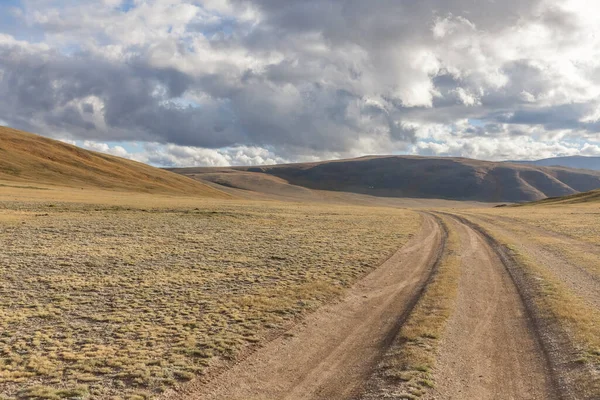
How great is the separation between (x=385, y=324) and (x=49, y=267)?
2044 centimetres

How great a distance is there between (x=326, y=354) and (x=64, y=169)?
151m

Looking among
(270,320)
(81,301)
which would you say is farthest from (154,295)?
(270,320)

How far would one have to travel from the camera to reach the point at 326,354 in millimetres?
13359

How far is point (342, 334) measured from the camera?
50.2 ft

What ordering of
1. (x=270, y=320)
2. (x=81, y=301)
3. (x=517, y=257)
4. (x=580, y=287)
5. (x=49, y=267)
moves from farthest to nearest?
1. (x=517, y=257)
2. (x=49, y=267)
3. (x=580, y=287)
4. (x=81, y=301)
5. (x=270, y=320)

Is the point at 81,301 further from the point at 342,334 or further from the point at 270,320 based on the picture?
the point at 342,334

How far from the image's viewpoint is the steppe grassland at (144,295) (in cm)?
1215

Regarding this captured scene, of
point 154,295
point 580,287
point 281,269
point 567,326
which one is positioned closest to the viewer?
point 567,326

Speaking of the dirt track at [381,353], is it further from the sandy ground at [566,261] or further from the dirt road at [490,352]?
the sandy ground at [566,261]

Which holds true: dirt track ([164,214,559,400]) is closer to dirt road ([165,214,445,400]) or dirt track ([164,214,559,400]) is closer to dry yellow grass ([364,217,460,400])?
dirt road ([165,214,445,400])

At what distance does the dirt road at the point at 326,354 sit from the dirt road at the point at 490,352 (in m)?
2.10

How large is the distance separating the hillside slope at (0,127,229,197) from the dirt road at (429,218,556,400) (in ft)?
415

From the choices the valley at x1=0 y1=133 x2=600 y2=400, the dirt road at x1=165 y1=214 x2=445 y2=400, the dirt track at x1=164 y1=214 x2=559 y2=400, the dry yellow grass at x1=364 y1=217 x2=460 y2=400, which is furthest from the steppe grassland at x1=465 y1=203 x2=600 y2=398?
the dirt road at x1=165 y1=214 x2=445 y2=400

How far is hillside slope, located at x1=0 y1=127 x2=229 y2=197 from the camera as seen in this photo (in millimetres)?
126156
